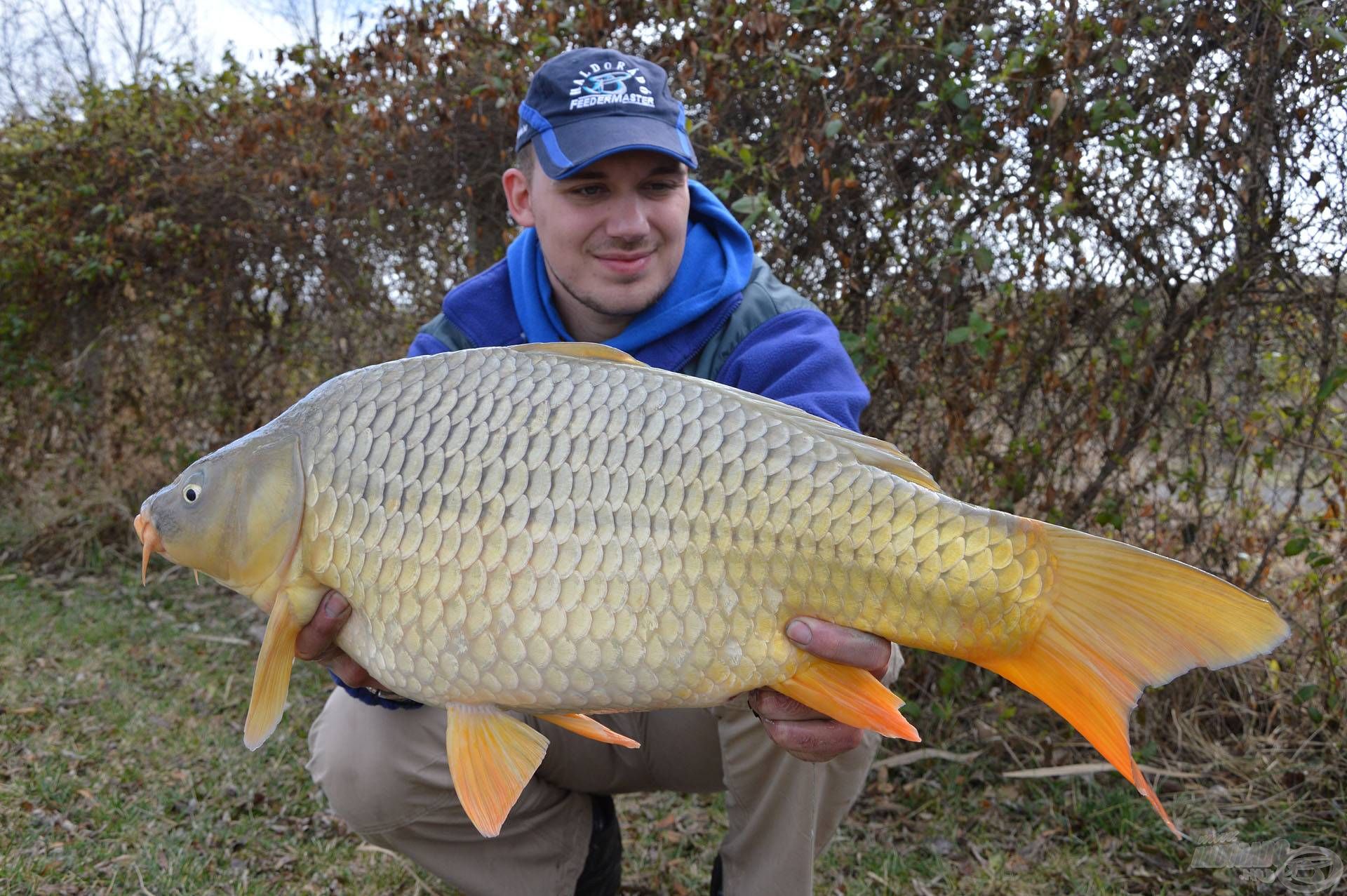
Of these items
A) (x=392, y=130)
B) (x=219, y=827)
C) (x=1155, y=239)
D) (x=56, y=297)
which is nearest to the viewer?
(x=219, y=827)

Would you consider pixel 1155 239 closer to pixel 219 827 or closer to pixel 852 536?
pixel 852 536

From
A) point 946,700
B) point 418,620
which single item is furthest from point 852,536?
point 946,700

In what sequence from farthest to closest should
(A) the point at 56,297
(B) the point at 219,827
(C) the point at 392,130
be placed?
(A) the point at 56,297
(C) the point at 392,130
(B) the point at 219,827

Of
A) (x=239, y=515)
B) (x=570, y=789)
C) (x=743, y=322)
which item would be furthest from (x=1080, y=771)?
(x=239, y=515)

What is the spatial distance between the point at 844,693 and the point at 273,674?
1.99 ft

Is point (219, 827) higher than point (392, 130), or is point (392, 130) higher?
point (392, 130)

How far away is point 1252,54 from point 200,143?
3.03 m

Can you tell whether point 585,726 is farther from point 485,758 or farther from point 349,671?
point 349,671

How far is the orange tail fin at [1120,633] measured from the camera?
0.93 meters

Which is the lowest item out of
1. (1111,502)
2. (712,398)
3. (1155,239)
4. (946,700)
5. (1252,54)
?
(946,700)

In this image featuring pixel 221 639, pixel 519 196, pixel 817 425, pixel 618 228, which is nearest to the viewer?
pixel 817 425

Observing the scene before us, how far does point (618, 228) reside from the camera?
5.22 feet

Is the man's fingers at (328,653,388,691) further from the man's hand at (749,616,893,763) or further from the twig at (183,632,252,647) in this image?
the twig at (183,632,252,647)

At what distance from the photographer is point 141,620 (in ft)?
10.1
